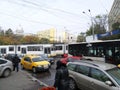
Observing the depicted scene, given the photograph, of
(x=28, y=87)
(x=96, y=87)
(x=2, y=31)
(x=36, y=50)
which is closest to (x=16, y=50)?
(x=36, y=50)

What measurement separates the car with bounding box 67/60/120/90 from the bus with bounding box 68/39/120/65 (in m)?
9.47

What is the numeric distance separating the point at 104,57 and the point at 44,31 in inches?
4779

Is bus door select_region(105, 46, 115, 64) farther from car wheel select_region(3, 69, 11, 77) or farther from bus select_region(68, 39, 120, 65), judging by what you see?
car wheel select_region(3, 69, 11, 77)

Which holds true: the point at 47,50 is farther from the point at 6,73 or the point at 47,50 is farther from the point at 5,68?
the point at 5,68

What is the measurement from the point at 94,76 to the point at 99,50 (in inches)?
522

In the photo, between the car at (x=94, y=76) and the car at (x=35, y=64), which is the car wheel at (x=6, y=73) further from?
the car at (x=94, y=76)

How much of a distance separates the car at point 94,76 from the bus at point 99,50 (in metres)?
9.47

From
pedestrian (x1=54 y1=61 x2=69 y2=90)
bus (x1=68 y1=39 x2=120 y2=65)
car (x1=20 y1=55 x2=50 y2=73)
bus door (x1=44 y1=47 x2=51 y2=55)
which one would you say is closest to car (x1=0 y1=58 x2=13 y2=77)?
car (x1=20 y1=55 x2=50 y2=73)

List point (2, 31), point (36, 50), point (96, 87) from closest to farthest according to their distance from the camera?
point (96, 87), point (36, 50), point (2, 31)

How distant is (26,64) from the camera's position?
2398cm

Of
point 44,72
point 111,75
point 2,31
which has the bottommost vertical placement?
point 44,72

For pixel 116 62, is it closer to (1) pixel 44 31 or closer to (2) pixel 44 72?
(2) pixel 44 72

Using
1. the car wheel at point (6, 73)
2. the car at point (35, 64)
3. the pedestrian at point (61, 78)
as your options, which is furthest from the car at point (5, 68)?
the pedestrian at point (61, 78)

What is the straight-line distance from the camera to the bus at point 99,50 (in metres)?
20.5
